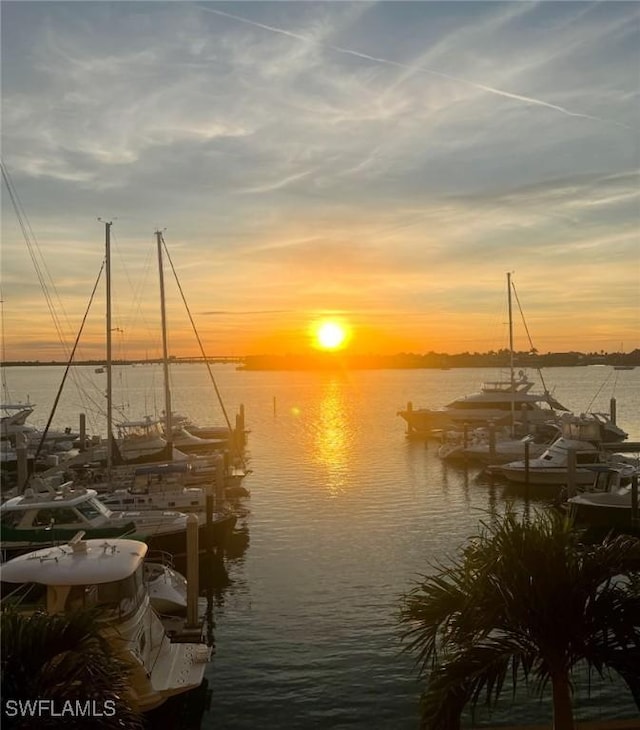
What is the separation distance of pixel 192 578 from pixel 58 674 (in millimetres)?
12798

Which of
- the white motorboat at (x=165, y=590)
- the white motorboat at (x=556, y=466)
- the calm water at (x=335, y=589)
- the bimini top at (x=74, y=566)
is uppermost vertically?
the bimini top at (x=74, y=566)

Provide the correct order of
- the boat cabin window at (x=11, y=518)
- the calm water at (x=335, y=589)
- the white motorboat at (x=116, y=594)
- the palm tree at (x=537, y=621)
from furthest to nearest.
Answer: the boat cabin window at (x=11, y=518)
the calm water at (x=335, y=589)
the white motorboat at (x=116, y=594)
the palm tree at (x=537, y=621)

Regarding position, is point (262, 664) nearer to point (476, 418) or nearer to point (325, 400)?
point (476, 418)

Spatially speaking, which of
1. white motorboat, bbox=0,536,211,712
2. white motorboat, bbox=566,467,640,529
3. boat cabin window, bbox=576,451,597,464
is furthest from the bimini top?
boat cabin window, bbox=576,451,597,464

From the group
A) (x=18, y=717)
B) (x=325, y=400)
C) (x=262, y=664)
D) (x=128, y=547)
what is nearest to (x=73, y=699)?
(x=18, y=717)

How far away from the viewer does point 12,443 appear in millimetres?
51469

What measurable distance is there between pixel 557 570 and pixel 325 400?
140363mm

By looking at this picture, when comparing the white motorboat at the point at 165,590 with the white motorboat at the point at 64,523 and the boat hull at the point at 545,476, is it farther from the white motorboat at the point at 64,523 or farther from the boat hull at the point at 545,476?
the boat hull at the point at 545,476

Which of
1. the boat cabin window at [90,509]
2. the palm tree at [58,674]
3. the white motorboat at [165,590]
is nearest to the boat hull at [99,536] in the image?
the boat cabin window at [90,509]

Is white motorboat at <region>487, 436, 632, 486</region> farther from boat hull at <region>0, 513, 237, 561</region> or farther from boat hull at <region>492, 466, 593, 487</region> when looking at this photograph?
boat hull at <region>0, 513, 237, 561</region>

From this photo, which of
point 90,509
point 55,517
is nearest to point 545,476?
point 90,509

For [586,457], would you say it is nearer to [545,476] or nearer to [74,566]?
[545,476]

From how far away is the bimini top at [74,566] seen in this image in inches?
529

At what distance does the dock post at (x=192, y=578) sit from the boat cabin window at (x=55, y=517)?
14.4 ft
